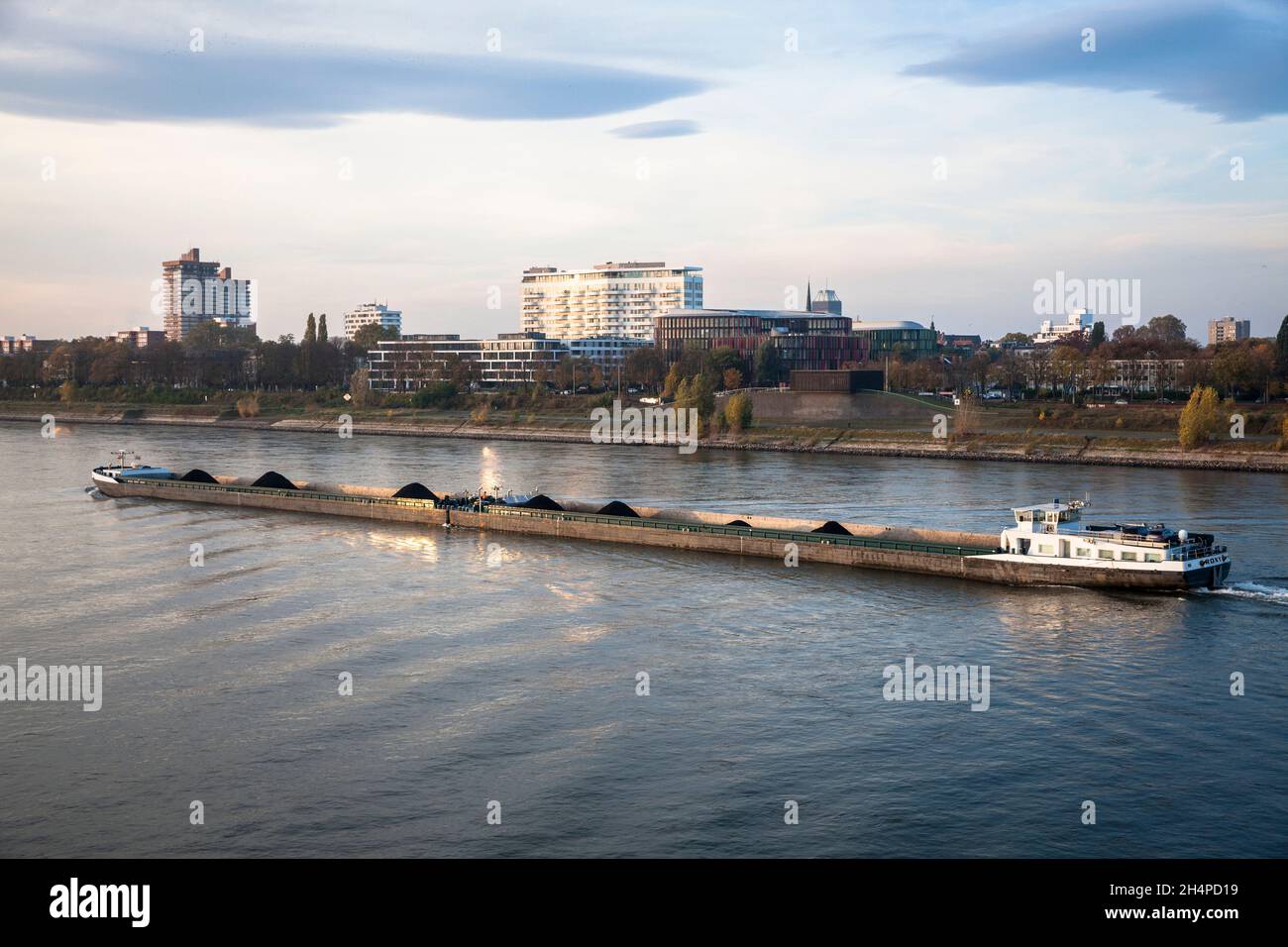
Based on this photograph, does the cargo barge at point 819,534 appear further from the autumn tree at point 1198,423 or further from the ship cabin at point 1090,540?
the autumn tree at point 1198,423

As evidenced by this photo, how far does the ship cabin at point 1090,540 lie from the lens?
131ft

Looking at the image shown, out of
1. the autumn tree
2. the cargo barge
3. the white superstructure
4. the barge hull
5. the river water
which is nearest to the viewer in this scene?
the river water

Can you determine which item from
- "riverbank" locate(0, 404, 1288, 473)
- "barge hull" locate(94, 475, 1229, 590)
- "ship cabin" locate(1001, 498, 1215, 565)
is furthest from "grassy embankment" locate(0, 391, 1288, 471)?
"barge hull" locate(94, 475, 1229, 590)

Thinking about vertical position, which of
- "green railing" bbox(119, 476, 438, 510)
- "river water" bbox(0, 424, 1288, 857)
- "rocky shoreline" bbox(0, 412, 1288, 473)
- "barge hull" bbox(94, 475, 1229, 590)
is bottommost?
"river water" bbox(0, 424, 1288, 857)

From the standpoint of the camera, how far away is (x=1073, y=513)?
44281 mm

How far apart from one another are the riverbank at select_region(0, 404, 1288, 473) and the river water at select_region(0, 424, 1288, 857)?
3346cm

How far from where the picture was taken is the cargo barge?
4034 centimetres

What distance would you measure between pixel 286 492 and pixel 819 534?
32518 mm

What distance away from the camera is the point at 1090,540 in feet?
137

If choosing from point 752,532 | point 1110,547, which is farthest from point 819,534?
point 1110,547

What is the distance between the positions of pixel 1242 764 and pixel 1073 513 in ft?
71.5

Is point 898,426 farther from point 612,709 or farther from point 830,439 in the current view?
point 612,709

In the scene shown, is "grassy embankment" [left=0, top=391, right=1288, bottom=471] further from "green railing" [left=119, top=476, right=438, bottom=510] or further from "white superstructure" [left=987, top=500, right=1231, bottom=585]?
"green railing" [left=119, top=476, right=438, bottom=510]
